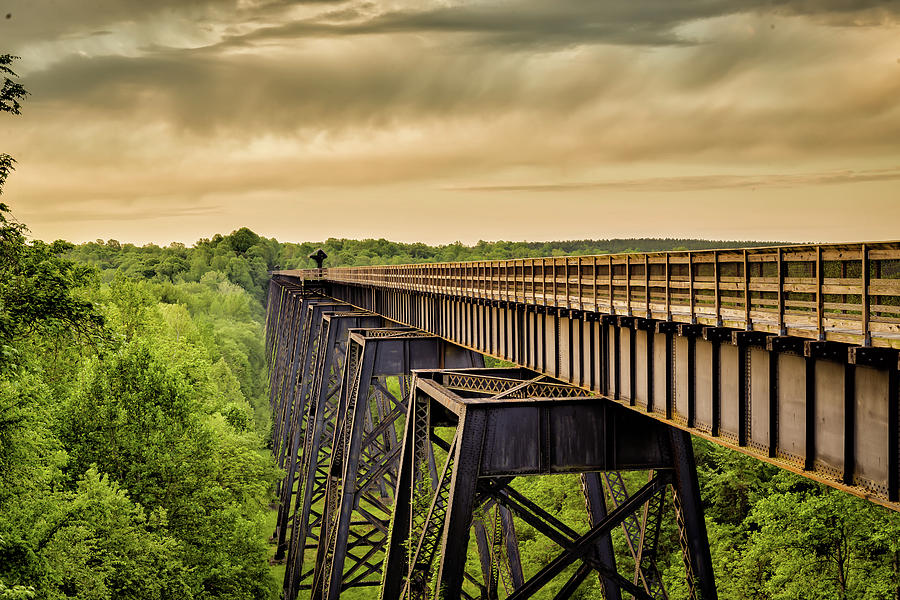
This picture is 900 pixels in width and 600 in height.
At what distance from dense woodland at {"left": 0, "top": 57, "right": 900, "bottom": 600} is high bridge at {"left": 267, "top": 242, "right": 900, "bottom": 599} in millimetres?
4015

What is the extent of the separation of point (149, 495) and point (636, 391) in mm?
13787

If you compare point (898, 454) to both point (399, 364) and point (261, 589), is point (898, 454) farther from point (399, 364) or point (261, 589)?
point (261, 589)

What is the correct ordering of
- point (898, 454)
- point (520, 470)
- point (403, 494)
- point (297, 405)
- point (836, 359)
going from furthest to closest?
point (297, 405), point (403, 494), point (520, 470), point (836, 359), point (898, 454)

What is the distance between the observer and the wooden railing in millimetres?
7031

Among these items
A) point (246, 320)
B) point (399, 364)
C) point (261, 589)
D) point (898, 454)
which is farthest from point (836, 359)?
point (246, 320)

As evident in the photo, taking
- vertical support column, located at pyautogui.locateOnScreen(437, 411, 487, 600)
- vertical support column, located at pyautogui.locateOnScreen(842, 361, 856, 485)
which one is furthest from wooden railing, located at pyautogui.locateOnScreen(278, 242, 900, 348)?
vertical support column, located at pyautogui.locateOnScreen(437, 411, 487, 600)

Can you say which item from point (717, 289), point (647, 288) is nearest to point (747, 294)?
point (717, 289)

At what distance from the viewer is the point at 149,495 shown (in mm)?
19203

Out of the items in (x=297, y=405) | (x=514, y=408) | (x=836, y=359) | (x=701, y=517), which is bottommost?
(x=297, y=405)

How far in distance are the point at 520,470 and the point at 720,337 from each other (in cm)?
385

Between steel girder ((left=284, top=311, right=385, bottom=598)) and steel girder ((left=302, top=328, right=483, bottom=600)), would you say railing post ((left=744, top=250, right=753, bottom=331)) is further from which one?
steel girder ((left=284, top=311, right=385, bottom=598))

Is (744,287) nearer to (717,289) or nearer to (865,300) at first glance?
(717,289)

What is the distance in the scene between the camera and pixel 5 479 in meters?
13.1

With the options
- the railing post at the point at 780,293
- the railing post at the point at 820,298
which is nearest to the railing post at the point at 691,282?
the railing post at the point at 780,293
